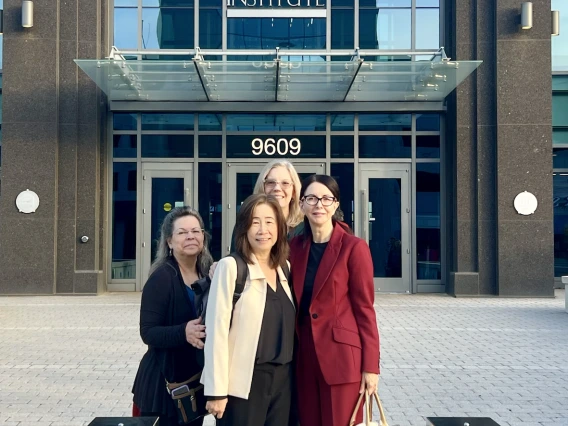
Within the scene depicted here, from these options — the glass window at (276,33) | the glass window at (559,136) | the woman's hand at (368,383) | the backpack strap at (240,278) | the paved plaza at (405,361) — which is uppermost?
the glass window at (276,33)

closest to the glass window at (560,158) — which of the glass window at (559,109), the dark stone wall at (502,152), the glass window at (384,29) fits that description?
the glass window at (559,109)

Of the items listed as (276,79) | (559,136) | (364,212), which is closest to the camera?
(276,79)

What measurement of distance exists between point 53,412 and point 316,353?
3.29m

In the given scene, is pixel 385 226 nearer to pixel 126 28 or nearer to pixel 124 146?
pixel 124 146

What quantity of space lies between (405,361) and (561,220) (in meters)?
9.80

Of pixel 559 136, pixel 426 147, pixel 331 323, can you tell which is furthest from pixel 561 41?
pixel 331 323

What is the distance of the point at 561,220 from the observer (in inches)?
630

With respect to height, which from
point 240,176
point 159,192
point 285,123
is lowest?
point 159,192

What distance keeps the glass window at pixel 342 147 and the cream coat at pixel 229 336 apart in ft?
38.4

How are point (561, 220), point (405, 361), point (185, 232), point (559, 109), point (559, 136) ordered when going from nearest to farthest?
point (185, 232) → point (405, 361) → point (559, 109) → point (559, 136) → point (561, 220)

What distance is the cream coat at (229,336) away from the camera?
10.5ft

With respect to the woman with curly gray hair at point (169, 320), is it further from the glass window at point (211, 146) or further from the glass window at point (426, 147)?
the glass window at point (426, 147)

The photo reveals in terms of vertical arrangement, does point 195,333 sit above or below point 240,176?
below

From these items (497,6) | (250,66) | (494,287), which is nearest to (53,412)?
(250,66)
